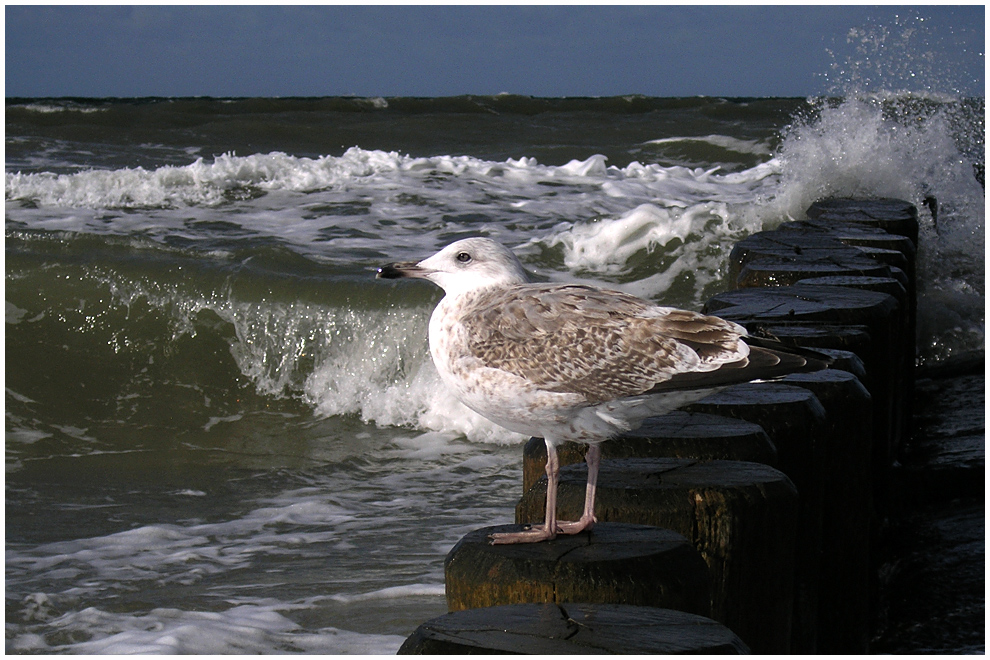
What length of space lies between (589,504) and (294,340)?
600 cm

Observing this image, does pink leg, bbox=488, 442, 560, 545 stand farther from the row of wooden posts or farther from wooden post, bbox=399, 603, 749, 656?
wooden post, bbox=399, 603, 749, 656

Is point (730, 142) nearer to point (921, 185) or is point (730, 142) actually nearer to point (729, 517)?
point (921, 185)

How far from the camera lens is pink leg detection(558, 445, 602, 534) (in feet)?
7.34

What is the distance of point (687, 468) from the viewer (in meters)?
2.51

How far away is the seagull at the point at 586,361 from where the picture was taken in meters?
2.48

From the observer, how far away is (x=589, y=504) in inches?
92.4

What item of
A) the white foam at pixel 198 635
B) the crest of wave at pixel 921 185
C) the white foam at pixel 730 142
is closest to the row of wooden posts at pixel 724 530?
the white foam at pixel 198 635

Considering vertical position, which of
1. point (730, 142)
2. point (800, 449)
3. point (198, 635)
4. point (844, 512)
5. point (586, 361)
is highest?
point (730, 142)

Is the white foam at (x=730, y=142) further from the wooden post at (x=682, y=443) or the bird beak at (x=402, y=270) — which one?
the bird beak at (x=402, y=270)

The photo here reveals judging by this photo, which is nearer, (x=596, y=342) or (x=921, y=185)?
(x=596, y=342)

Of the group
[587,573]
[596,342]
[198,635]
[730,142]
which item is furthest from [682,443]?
[730,142]

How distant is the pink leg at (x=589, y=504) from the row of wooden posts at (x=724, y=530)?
0.08 feet

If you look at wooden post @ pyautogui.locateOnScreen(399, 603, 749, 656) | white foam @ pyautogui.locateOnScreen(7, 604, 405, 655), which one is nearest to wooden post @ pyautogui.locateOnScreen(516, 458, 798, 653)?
wooden post @ pyautogui.locateOnScreen(399, 603, 749, 656)

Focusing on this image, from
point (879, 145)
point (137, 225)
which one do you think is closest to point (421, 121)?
point (137, 225)
